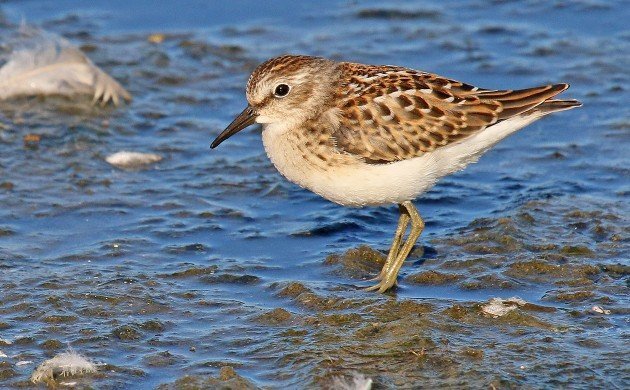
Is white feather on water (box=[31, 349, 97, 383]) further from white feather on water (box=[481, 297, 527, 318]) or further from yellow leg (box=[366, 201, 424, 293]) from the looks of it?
white feather on water (box=[481, 297, 527, 318])

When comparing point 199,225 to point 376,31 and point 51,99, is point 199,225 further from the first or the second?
point 376,31

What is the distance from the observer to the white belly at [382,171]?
8477mm

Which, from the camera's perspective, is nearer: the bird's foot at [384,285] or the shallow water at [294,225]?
the shallow water at [294,225]

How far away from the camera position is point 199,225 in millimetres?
10055

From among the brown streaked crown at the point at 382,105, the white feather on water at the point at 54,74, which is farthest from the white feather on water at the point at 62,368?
the white feather on water at the point at 54,74

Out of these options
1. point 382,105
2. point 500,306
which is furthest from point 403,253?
point 382,105

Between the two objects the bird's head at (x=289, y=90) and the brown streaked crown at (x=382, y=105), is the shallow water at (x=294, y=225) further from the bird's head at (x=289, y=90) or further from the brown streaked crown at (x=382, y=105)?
the bird's head at (x=289, y=90)

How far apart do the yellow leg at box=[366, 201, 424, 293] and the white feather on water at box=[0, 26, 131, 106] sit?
15.3 ft

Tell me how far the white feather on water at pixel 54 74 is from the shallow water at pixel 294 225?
0.20 meters

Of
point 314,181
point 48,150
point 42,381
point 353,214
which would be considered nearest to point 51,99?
point 48,150

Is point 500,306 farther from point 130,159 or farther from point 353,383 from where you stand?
point 130,159

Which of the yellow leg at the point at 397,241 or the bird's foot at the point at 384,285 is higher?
the yellow leg at the point at 397,241

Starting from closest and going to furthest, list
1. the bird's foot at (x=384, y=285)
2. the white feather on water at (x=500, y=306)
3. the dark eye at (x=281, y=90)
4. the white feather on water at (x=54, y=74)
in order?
the white feather on water at (x=500, y=306) < the bird's foot at (x=384, y=285) < the dark eye at (x=281, y=90) < the white feather on water at (x=54, y=74)

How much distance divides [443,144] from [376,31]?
613 cm
